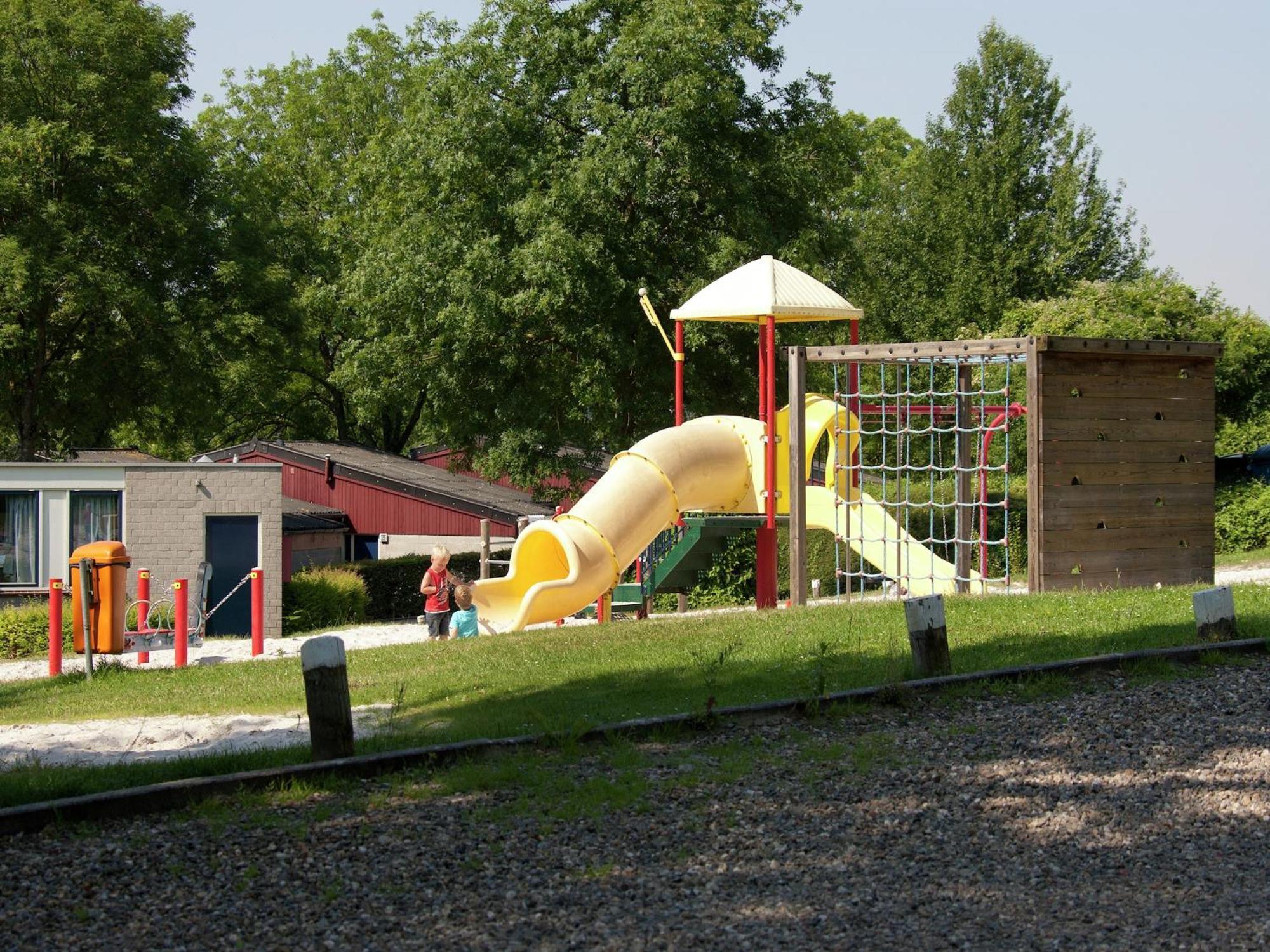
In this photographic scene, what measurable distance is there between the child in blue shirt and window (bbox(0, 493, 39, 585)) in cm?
938

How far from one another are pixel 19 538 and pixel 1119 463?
57.3ft

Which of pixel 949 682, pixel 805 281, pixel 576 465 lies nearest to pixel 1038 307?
pixel 576 465

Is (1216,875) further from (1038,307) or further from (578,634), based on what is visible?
(1038,307)

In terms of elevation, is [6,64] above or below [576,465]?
above

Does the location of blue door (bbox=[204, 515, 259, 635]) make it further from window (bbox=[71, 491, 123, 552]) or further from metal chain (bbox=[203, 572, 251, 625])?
window (bbox=[71, 491, 123, 552])

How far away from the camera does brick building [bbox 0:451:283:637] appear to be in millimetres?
23141

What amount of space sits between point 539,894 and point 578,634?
8526 mm

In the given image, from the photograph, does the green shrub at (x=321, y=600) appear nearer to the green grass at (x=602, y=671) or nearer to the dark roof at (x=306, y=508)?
the dark roof at (x=306, y=508)

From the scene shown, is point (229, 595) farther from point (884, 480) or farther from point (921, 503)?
point (921, 503)

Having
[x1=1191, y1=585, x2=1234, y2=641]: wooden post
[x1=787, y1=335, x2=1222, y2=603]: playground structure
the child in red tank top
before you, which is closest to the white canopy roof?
[x1=787, y1=335, x2=1222, y2=603]: playground structure

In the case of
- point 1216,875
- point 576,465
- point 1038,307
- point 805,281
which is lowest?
point 1216,875

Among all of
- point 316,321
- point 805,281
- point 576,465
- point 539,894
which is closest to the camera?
point 539,894

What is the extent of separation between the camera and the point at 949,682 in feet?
27.9

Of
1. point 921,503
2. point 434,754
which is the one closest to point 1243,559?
point 921,503
